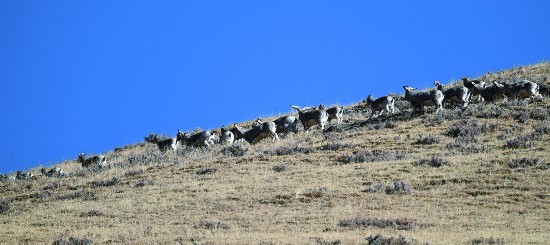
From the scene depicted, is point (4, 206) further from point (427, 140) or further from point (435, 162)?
point (427, 140)

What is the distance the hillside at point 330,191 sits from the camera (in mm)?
16281

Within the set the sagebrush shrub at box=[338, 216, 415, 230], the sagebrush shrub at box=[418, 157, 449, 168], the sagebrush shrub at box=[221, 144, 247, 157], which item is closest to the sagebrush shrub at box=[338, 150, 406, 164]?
the sagebrush shrub at box=[418, 157, 449, 168]

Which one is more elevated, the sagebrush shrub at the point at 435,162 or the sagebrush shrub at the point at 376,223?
the sagebrush shrub at the point at 435,162

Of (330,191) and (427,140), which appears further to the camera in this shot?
(427,140)

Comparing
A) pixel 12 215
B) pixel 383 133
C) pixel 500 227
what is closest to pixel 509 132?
pixel 383 133

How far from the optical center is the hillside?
16281mm

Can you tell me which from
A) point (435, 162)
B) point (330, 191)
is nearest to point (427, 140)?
point (435, 162)

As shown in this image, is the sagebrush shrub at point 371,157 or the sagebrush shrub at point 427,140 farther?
the sagebrush shrub at point 427,140

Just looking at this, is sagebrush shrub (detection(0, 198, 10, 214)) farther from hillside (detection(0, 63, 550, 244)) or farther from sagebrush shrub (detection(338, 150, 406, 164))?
sagebrush shrub (detection(338, 150, 406, 164))

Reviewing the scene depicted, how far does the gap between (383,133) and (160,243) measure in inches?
623

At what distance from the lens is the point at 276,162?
25.7 m

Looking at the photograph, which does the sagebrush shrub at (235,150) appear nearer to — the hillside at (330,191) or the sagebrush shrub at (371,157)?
the hillside at (330,191)

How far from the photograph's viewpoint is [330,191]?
66.9ft

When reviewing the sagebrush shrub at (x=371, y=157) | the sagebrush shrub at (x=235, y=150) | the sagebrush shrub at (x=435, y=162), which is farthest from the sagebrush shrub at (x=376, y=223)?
the sagebrush shrub at (x=235, y=150)
